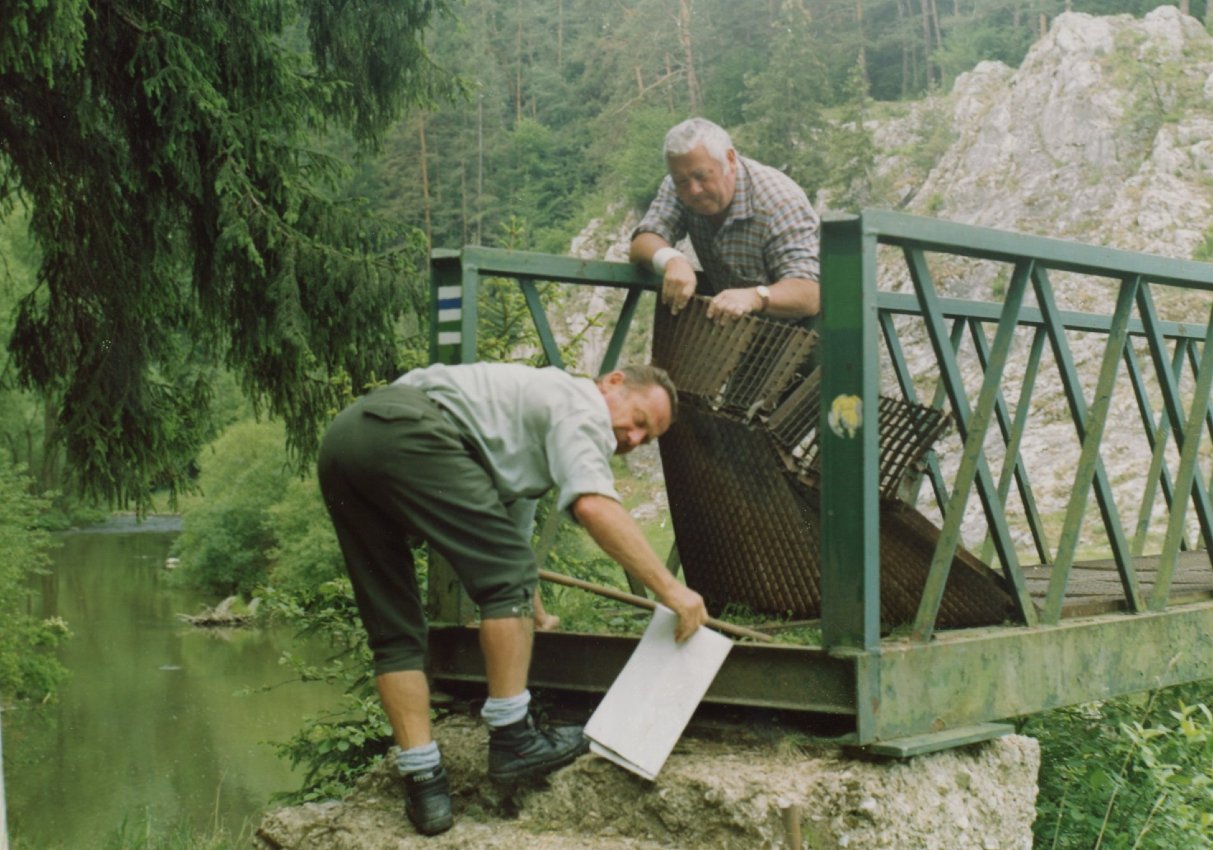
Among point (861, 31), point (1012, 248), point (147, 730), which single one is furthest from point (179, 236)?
point (861, 31)

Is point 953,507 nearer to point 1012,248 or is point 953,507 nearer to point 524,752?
point 1012,248

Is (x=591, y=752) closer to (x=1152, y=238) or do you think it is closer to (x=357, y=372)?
(x=357, y=372)

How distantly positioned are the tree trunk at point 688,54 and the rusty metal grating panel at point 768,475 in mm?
52199

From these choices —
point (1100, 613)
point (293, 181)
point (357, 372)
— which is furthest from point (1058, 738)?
point (293, 181)

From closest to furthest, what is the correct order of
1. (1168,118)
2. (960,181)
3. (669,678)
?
(669,678), (1168,118), (960,181)

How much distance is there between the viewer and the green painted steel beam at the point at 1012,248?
134 inches

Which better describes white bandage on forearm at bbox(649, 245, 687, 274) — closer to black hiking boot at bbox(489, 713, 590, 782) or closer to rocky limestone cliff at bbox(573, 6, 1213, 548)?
black hiking boot at bbox(489, 713, 590, 782)

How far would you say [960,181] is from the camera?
42.6m

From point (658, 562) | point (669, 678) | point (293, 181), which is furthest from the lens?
point (293, 181)

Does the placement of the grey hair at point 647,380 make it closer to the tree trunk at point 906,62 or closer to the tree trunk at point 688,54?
the tree trunk at point 688,54

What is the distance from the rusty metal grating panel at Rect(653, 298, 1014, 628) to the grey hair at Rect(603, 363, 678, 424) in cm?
53

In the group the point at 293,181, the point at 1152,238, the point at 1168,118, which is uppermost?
the point at 293,181

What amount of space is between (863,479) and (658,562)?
1.75 ft

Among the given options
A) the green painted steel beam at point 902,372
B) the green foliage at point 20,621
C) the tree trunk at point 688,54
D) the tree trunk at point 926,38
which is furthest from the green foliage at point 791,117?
the green painted steel beam at point 902,372
